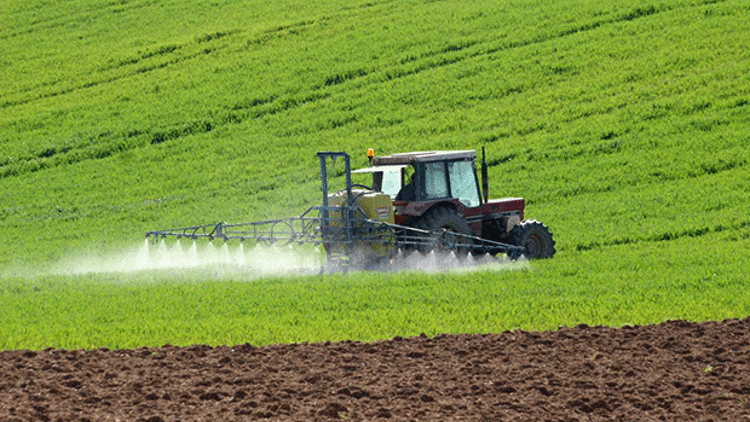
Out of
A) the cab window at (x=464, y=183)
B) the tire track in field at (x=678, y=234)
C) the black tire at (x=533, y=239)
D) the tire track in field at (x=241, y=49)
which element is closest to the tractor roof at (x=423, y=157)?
the cab window at (x=464, y=183)

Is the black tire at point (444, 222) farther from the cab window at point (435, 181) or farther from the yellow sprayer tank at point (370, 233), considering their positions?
the yellow sprayer tank at point (370, 233)

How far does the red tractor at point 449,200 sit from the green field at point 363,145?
132 cm

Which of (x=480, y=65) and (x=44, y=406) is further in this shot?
(x=480, y=65)

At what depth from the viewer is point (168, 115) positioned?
37875 millimetres

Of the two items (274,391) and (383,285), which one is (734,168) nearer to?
(383,285)

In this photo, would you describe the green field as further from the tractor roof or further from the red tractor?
the tractor roof

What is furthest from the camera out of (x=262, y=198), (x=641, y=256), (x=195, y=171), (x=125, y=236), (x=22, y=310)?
(x=195, y=171)

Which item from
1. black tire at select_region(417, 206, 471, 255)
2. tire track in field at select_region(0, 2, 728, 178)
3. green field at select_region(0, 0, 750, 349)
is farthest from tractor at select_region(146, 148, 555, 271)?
tire track in field at select_region(0, 2, 728, 178)

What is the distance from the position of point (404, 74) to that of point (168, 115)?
29.1 ft

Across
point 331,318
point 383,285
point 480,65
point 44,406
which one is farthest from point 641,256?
point 480,65

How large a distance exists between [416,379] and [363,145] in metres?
22.2

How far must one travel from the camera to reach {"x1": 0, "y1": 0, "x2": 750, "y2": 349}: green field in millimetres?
14750

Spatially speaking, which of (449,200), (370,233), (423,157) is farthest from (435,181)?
(370,233)

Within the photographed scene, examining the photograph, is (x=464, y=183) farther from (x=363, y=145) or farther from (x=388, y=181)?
(x=363, y=145)
